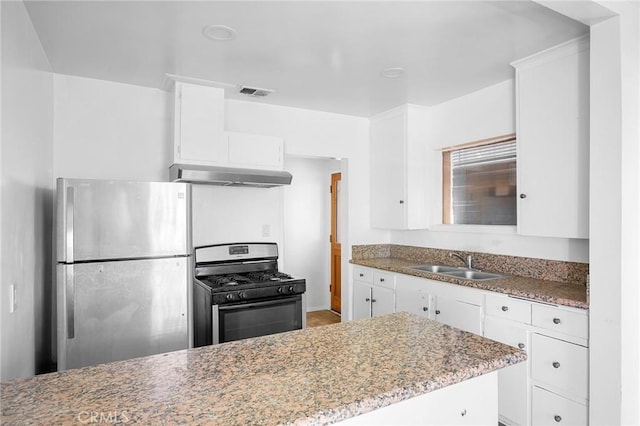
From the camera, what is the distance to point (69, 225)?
2.29m

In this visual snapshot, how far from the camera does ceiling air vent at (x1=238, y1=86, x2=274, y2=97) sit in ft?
10.7

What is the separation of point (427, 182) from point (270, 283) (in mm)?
1859

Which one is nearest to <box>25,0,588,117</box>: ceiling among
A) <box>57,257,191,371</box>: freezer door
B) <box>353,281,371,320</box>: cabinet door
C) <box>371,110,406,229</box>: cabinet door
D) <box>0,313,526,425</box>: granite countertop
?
<box>371,110,406,229</box>: cabinet door

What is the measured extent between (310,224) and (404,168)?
1.97m

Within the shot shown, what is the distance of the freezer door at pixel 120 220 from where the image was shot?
2.30 meters

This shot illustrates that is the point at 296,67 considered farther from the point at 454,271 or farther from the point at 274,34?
the point at 454,271

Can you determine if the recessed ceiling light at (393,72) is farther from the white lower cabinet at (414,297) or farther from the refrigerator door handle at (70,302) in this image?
the refrigerator door handle at (70,302)

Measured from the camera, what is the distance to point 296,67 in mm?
2816

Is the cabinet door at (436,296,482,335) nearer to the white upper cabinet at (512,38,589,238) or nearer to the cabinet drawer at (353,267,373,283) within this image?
the white upper cabinet at (512,38,589,238)

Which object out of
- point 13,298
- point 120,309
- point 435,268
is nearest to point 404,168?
point 435,268

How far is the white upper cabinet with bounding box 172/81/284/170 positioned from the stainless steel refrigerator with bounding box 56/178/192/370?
0.62 m

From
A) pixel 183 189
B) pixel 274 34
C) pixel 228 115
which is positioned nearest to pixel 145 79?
pixel 228 115

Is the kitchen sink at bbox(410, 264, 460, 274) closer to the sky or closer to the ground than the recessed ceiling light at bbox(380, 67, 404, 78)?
closer to the ground

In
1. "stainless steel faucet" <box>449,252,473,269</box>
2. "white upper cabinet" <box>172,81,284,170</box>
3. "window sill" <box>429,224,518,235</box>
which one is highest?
"white upper cabinet" <box>172,81,284,170</box>
